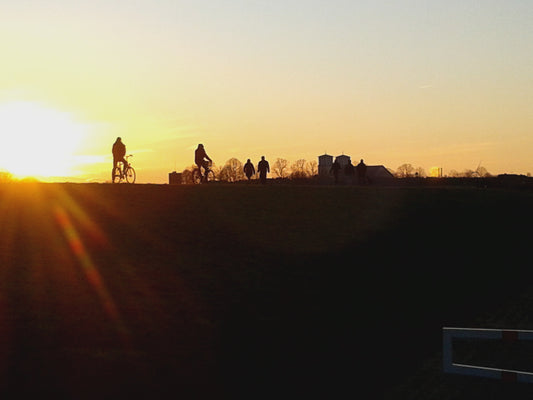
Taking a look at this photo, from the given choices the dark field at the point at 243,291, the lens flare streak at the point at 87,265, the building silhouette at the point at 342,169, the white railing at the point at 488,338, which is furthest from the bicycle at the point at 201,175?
the building silhouette at the point at 342,169

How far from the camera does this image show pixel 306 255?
87.9ft

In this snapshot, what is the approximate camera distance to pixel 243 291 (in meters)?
22.0

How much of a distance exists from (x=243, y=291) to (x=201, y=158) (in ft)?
61.1

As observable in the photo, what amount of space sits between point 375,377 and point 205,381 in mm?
3028

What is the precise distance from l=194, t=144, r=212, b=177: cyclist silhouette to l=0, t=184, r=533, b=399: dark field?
135 inches

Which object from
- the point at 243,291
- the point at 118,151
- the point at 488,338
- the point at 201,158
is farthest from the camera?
the point at 201,158

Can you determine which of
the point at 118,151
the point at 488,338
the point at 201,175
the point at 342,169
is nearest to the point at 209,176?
the point at 201,175

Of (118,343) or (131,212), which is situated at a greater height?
(131,212)

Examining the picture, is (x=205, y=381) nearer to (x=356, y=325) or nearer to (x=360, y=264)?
(x=356, y=325)

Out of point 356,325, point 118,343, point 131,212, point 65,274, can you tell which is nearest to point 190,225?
point 131,212

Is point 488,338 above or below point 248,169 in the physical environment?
below

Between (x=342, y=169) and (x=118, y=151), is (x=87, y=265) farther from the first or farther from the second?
(x=342, y=169)

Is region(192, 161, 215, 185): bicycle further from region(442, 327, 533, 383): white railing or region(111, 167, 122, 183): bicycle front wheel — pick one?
region(442, 327, 533, 383): white railing

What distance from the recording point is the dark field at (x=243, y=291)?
15445mm
